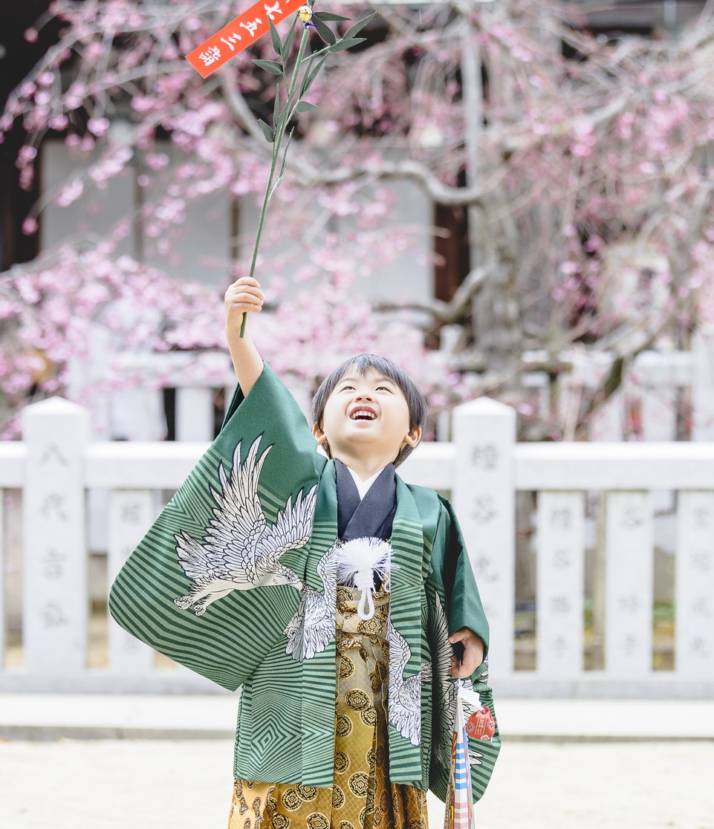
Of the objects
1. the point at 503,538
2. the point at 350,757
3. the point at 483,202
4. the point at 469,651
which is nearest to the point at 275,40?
the point at 469,651

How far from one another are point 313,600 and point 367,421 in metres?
0.42

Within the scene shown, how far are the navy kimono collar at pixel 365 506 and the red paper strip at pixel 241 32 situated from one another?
3.07ft

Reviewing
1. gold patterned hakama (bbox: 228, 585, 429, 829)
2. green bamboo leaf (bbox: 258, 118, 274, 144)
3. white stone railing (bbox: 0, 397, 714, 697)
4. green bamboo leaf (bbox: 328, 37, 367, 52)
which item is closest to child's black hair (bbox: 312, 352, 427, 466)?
gold patterned hakama (bbox: 228, 585, 429, 829)

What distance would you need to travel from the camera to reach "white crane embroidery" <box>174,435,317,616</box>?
256 cm

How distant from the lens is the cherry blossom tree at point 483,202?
19.4ft

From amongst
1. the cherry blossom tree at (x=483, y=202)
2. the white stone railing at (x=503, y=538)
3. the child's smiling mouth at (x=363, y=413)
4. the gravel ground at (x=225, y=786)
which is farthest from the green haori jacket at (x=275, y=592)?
the cherry blossom tree at (x=483, y=202)

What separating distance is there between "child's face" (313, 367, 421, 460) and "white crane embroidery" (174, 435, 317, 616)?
0.16m

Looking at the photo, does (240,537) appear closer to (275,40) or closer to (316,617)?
(316,617)

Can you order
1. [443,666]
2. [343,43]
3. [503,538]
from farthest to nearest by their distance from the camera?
[503,538] < [443,666] < [343,43]

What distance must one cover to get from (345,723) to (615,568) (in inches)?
92.1

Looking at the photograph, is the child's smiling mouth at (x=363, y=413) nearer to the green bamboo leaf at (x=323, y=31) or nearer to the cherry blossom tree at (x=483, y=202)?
the green bamboo leaf at (x=323, y=31)

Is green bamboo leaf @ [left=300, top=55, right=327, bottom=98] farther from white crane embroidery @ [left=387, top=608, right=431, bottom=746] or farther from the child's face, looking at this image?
white crane embroidery @ [left=387, top=608, right=431, bottom=746]

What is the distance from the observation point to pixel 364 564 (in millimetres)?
2605

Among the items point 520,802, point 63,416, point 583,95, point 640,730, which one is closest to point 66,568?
point 63,416
